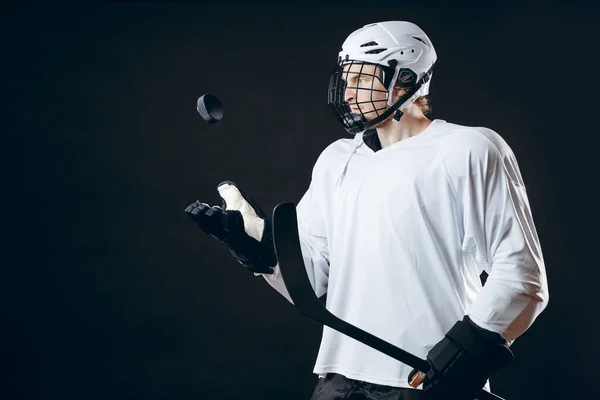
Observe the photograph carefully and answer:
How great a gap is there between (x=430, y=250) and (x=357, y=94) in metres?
0.42

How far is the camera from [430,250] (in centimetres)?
192

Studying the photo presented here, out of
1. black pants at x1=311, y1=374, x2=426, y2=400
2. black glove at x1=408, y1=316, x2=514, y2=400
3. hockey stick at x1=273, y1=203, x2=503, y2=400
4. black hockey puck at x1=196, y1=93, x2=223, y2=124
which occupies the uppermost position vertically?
black hockey puck at x1=196, y1=93, x2=223, y2=124

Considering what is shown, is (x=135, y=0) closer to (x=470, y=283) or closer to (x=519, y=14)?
(x=519, y=14)

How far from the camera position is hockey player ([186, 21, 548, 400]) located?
182cm

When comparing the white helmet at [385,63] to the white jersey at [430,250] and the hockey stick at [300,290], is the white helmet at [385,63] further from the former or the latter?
the hockey stick at [300,290]

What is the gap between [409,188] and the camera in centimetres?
194

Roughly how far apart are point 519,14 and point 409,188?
5.79ft

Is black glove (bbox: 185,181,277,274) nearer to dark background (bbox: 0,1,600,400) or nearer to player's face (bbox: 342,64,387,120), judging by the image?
player's face (bbox: 342,64,387,120)

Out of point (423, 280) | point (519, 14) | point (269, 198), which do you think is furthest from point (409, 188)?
point (519, 14)

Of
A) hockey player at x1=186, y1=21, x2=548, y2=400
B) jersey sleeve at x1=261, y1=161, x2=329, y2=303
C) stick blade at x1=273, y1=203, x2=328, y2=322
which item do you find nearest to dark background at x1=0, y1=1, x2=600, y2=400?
jersey sleeve at x1=261, y1=161, x2=329, y2=303

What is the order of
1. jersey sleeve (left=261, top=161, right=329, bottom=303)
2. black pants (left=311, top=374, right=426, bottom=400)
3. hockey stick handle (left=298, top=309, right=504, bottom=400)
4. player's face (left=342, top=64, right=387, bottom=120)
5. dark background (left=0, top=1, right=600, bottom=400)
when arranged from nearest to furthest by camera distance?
1. hockey stick handle (left=298, top=309, right=504, bottom=400)
2. black pants (left=311, top=374, right=426, bottom=400)
3. player's face (left=342, top=64, right=387, bottom=120)
4. jersey sleeve (left=261, top=161, right=329, bottom=303)
5. dark background (left=0, top=1, right=600, bottom=400)

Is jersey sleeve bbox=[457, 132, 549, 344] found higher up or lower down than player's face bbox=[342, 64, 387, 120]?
lower down

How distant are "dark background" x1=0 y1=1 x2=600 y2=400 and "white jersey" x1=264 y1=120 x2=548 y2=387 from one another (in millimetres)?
1406

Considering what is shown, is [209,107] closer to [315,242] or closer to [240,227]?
[240,227]
